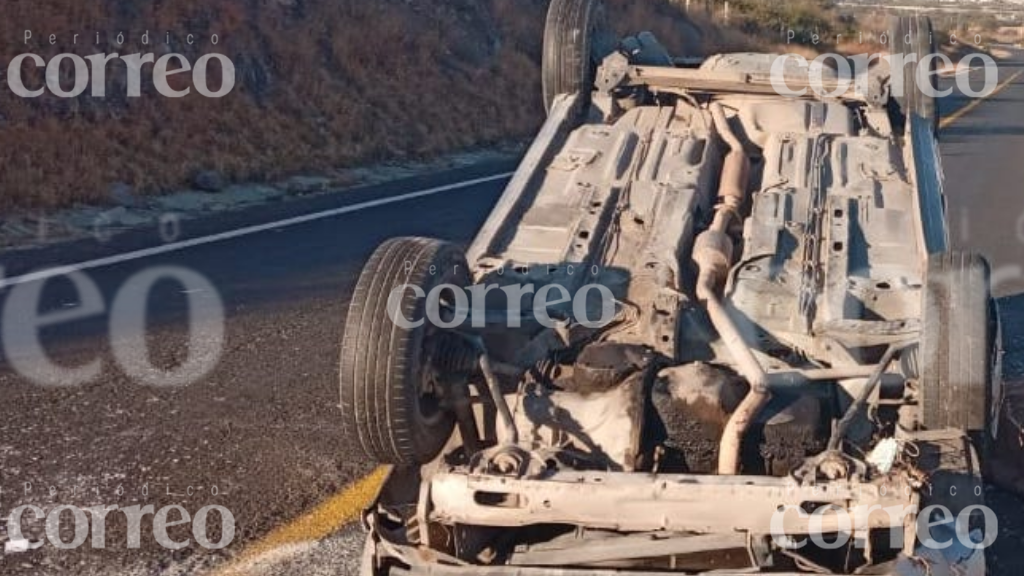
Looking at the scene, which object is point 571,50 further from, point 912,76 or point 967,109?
point 967,109

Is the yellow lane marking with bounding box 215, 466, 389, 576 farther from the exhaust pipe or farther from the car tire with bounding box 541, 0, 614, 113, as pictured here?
the car tire with bounding box 541, 0, 614, 113

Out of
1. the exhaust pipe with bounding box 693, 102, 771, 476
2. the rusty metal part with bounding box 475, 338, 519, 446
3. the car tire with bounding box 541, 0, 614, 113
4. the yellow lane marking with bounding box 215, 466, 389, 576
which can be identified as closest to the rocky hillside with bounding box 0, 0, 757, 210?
the car tire with bounding box 541, 0, 614, 113

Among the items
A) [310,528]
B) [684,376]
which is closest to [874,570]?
[684,376]

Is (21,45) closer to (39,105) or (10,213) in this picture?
(39,105)

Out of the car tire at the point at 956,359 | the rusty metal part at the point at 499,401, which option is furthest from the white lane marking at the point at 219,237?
the car tire at the point at 956,359

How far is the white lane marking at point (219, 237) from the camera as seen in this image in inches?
388

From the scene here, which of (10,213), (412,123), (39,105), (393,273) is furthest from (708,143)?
(412,123)

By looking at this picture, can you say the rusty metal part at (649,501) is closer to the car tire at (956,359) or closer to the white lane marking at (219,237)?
the car tire at (956,359)

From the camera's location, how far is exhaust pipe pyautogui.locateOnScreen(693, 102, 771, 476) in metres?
5.00

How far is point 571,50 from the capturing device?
26.8 feet

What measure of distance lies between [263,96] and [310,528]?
11.2 m

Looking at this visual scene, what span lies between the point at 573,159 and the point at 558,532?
2.54 m

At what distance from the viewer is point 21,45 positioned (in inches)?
571

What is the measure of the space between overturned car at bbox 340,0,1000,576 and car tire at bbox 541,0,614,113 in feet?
3.65
